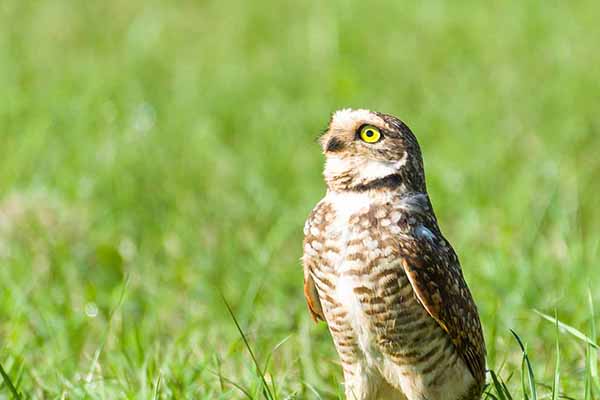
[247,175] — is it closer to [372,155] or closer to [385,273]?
[372,155]

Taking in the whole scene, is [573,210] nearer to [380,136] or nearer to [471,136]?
[471,136]

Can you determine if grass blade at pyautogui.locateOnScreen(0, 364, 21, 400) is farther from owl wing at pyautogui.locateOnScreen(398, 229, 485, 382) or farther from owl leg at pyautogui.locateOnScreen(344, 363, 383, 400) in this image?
owl wing at pyautogui.locateOnScreen(398, 229, 485, 382)

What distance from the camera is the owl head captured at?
3.50 meters

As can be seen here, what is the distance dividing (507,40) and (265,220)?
3.38m

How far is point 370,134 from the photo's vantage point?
11.5 feet

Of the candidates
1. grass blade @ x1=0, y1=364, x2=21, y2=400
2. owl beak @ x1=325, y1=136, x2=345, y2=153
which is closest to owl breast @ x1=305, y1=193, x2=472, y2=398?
owl beak @ x1=325, y1=136, x2=345, y2=153

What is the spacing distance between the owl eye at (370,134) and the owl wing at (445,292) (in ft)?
1.09

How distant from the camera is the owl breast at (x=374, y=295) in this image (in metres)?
3.35

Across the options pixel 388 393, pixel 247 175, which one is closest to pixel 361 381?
pixel 388 393

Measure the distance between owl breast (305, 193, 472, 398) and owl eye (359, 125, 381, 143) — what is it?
0.18 metres

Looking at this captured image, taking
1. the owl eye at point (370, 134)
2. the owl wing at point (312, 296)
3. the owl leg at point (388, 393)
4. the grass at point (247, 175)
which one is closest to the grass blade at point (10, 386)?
the grass at point (247, 175)

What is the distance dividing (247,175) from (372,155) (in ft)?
10.2

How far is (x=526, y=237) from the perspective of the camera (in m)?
5.67

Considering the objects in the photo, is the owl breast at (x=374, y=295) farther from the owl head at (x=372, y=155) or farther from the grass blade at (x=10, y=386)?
the grass blade at (x=10, y=386)
